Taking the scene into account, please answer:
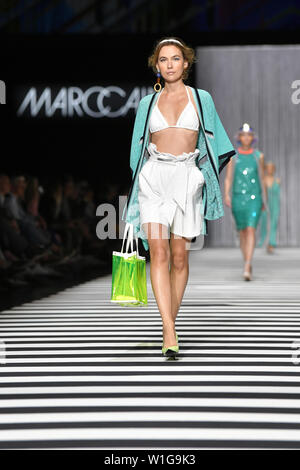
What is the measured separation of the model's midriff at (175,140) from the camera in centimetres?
317

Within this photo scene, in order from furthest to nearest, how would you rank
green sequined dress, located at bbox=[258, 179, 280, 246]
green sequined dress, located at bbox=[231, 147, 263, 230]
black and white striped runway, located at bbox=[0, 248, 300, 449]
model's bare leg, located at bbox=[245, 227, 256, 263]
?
green sequined dress, located at bbox=[258, 179, 280, 246] → model's bare leg, located at bbox=[245, 227, 256, 263] → green sequined dress, located at bbox=[231, 147, 263, 230] → black and white striped runway, located at bbox=[0, 248, 300, 449]

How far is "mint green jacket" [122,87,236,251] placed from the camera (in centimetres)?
319

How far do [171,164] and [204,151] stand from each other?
0.17m

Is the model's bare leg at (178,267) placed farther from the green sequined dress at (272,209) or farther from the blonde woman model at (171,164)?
the green sequined dress at (272,209)

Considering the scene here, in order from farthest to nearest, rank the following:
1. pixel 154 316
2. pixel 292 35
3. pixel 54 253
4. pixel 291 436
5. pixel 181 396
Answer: pixel 292 35, pixel 54 253, pixel 154 316, pixel 181 396, pixel 291 436

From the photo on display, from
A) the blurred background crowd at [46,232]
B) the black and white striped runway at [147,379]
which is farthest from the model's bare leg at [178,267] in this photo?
the blurred background crowd at [46,232]

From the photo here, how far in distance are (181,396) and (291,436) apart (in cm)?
50

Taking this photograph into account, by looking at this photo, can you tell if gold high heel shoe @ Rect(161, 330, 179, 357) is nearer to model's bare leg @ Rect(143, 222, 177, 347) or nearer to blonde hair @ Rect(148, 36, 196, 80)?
model's bare leg @ Rect(143, 222, 177, 347)

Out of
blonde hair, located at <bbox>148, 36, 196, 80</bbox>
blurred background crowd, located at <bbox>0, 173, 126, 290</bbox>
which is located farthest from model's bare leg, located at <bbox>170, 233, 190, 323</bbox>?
blurred background crowd, located at <bbox>0, 173, 126, 290</bbox>

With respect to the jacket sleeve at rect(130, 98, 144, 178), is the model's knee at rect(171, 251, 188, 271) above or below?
below

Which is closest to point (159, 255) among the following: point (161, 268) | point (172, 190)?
point (161, 268)

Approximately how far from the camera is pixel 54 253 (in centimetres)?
834
